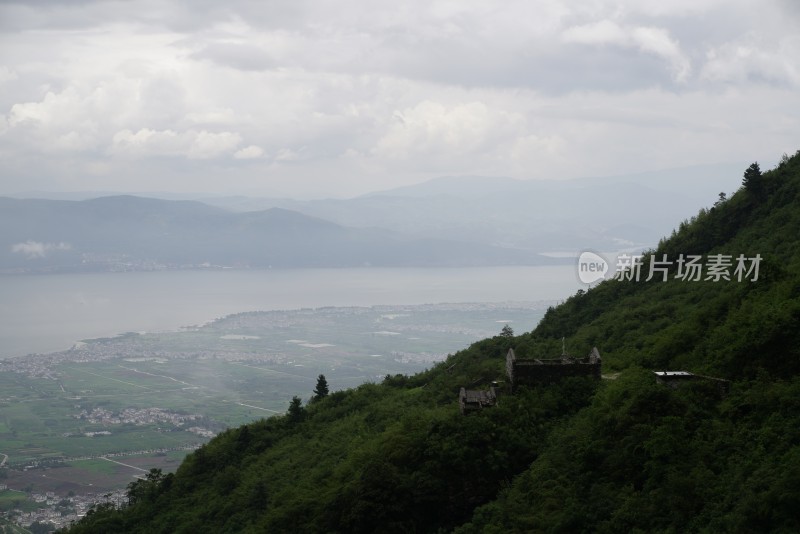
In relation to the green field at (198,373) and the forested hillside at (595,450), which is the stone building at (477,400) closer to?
the forested hillside at (595,450)

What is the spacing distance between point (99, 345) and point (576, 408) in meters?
114

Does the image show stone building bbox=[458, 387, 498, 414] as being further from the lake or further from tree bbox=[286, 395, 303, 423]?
the lake

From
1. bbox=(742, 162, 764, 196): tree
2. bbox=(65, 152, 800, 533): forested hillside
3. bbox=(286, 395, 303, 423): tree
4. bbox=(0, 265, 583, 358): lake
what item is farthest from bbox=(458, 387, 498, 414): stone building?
bbox=(0, 265, 583, 358): lake

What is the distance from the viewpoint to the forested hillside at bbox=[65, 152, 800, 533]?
1557 cm

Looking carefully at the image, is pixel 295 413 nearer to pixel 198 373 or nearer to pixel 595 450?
pixel 595 450

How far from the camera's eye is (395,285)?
198 meters

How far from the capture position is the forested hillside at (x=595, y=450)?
51.1 ft

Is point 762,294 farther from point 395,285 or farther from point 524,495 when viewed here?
point 395,285

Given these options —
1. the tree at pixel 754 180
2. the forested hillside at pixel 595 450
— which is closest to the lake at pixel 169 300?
the forested hillside at pixel 595 450

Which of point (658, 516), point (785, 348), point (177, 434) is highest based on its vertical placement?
point (785, 348)

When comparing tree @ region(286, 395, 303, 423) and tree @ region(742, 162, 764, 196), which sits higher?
tree @ region(742, 162, 764, 196)

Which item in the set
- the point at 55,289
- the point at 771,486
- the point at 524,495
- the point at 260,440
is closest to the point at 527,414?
the point at 524,495

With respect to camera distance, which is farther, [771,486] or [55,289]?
[55,289]

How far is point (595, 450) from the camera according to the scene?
1795 centimetres
